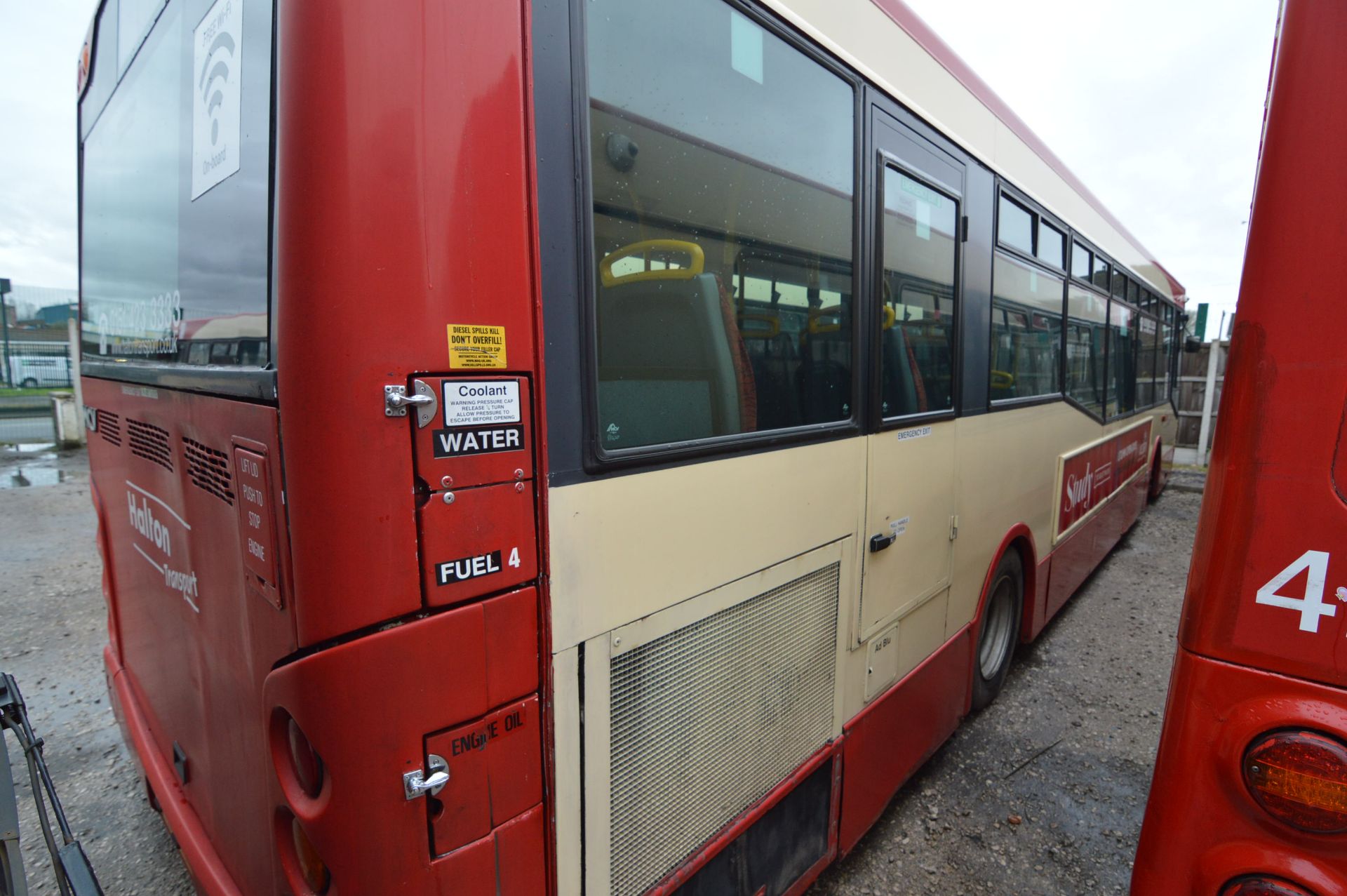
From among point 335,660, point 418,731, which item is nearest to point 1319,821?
point 418,731

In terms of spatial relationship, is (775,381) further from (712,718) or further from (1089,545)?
(1089,545)

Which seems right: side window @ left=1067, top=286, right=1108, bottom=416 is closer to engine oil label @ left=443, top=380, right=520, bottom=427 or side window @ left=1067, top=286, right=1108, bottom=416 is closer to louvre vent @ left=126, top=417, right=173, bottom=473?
engine oil label @ left=443, top=380, right=520, bottom=427

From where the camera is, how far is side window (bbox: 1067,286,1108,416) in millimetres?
4504

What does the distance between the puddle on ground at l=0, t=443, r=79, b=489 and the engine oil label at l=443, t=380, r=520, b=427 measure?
1151cm

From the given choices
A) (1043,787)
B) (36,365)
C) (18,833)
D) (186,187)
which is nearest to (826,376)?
(186,187)

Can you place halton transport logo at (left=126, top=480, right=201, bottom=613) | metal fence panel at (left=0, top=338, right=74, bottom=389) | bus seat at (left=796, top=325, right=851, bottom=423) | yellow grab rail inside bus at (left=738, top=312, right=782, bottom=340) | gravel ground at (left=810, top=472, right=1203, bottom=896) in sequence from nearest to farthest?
halton transport logo at (left=126, top=480, right=201, bottom=613) → yellow grab rail inside bus at (left=738, top=312, right=782, bottom=340) → bus seat at (left=796, top=325, right=851, bottom=423) → gravel ground at (left=810, top=472, right=1203, bottom=896) → metal fence panel at (left=0, top=338, right=74, bottom=389)

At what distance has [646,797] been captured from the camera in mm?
1622

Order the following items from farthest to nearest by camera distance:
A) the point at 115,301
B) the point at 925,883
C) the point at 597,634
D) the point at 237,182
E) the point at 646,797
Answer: the point at 925,883, the point at 115,301, the point at 646,797, the point at 597,634, the point at 237,182

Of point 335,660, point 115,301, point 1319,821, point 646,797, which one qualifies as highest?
point 115,301

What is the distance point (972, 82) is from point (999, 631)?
295cm

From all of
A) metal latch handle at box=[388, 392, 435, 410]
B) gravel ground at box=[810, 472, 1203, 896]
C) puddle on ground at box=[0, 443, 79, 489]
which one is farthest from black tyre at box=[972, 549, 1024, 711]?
puddle on ground at box=[0, 443, 79, 489]

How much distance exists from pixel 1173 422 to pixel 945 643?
10063 mm

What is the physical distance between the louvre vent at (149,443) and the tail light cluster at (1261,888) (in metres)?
2.47

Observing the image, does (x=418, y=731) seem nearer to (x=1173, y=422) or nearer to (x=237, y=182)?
(x=237, y=182)
